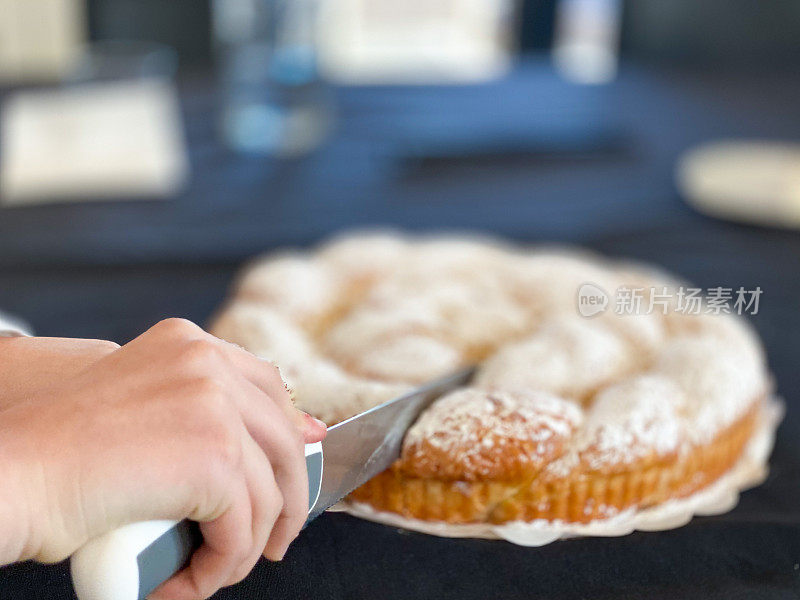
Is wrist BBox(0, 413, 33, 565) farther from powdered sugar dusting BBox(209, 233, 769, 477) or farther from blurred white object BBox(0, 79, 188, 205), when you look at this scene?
blurred white object BBox(0, 79, 188, 205)

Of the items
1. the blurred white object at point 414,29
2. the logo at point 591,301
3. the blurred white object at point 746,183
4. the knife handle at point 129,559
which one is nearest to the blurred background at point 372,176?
the blurred white object at point 746,183

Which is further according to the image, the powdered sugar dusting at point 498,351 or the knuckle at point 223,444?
the powdered sugar dusting at point 498,351

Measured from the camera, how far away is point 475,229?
145 centimetres

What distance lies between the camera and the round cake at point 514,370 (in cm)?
63

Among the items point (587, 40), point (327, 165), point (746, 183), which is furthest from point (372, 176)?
point (587, 40)

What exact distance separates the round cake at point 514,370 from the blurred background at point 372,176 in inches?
1.9

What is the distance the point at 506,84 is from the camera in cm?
238

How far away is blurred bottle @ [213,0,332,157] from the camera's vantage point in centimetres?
162

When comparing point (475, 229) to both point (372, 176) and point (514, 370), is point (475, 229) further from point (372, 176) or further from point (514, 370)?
point (514, 370)

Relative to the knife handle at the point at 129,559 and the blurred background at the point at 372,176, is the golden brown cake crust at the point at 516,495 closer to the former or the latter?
the blurred background at the point at 372,176

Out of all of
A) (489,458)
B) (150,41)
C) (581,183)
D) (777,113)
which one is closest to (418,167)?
(581,183)

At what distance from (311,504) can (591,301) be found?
1.47ft

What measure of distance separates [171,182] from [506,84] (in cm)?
117

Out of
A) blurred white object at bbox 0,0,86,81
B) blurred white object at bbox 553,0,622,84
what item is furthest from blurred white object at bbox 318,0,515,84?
blurred white object at bbox 0,0,86,81
